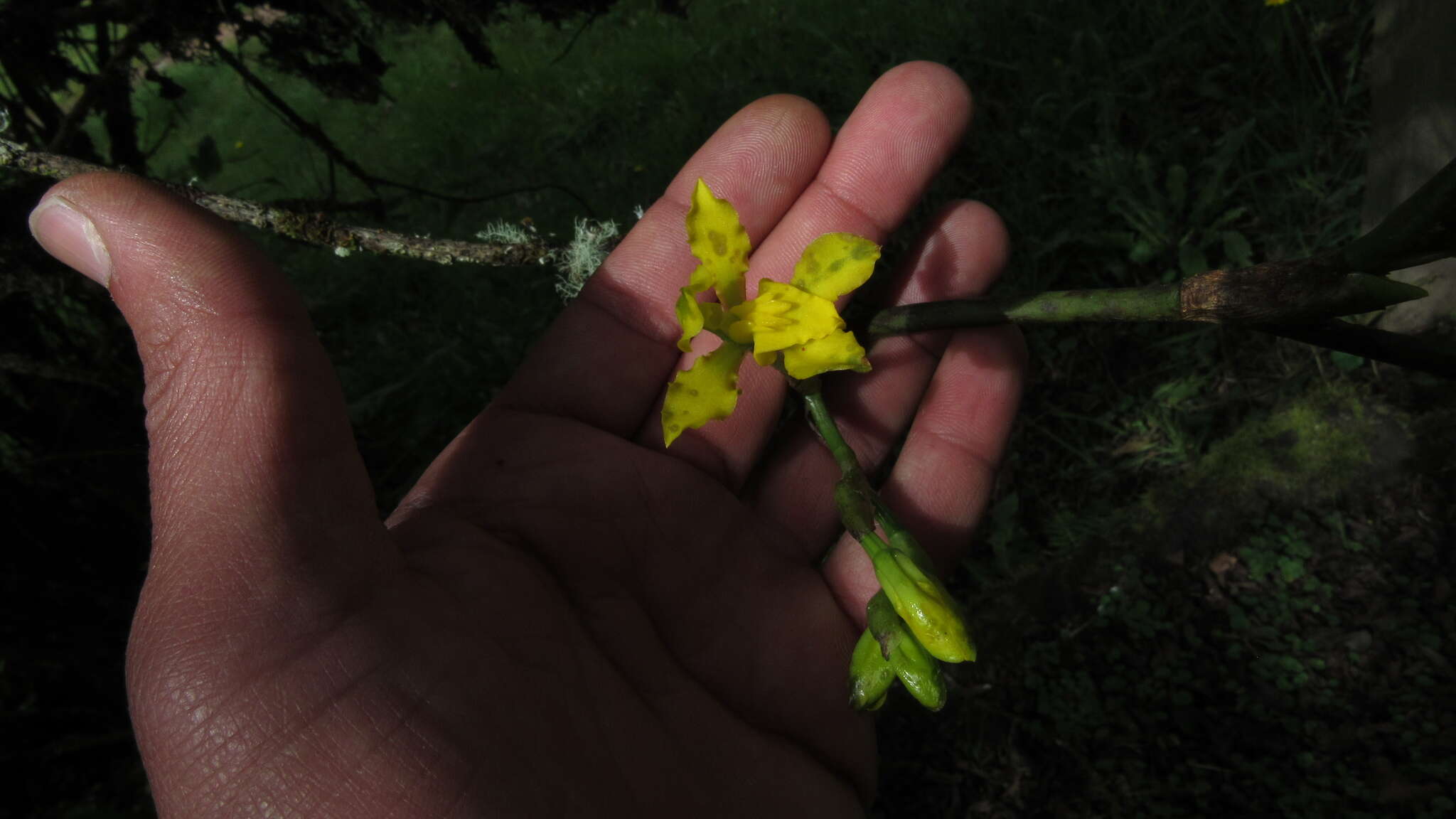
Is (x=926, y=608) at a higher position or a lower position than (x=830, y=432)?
lower

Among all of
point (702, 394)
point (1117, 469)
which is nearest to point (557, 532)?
point (702, 394)

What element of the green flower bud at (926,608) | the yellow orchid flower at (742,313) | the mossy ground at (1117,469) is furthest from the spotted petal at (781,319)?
the mossy ground at (1117,469)

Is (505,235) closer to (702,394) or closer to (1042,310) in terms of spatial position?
(702,394)

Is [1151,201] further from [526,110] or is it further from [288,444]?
[526,110]

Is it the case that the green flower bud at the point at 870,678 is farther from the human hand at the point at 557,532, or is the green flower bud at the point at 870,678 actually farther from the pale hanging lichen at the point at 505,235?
the pale hanging lichen at the point at 505,235

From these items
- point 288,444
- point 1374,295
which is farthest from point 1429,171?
point 288,444

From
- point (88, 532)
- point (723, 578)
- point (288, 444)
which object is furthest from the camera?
point (88, 532)

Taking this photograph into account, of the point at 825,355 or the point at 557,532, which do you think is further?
the point at 557,532
